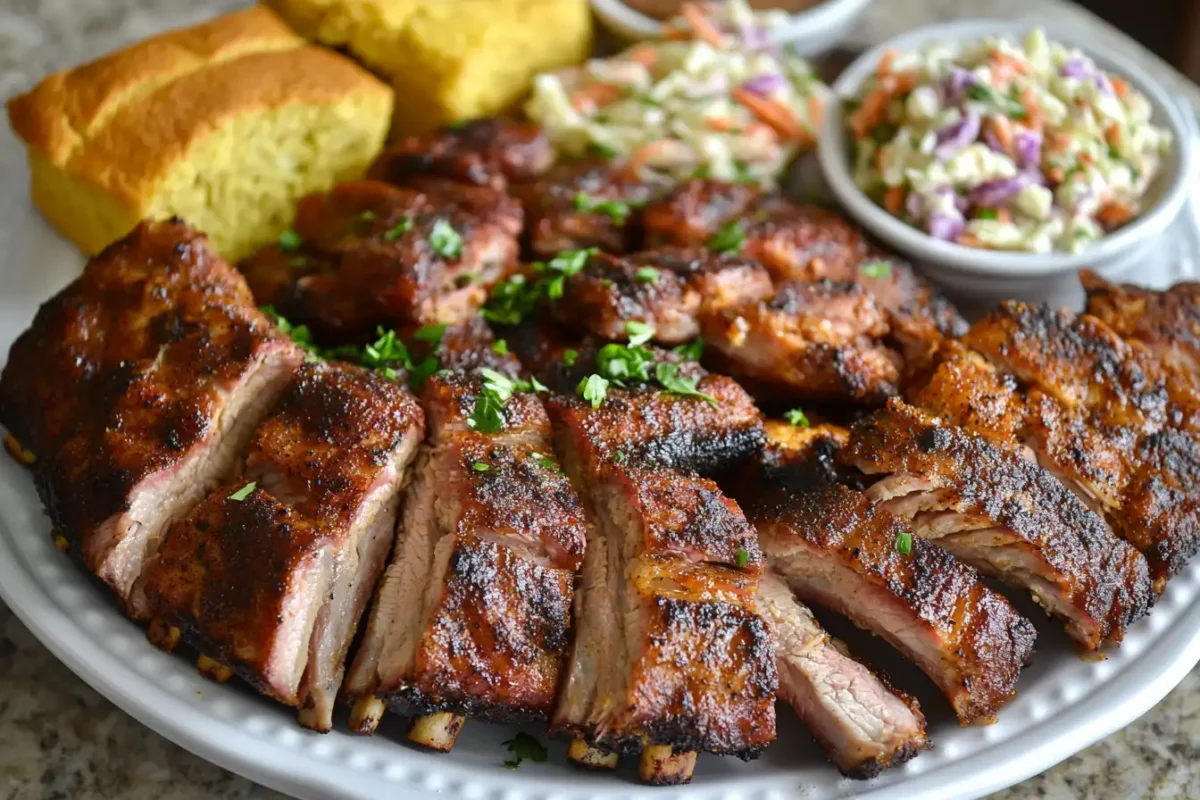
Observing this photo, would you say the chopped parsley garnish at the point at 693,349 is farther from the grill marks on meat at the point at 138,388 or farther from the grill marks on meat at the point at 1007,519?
the grill marks on meat at the point at 138,388

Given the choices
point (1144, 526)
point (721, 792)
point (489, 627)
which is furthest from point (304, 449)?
point (1144, 526)

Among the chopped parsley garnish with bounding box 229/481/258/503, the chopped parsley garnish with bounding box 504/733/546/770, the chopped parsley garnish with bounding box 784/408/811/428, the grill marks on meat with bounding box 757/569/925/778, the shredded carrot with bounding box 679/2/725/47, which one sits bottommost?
the chopped parsley garnish with bounding box 504/733/546/770

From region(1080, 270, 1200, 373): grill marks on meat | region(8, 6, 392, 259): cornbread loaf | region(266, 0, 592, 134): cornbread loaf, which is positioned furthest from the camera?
region(266, 0, 592, 134): cornbread loaf

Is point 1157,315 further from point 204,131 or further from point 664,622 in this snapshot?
point 204,131

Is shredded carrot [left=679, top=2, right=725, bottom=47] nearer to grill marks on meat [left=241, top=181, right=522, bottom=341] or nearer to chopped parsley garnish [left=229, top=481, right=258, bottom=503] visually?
grill marks on meat [left=241, top=181, right=522, bottom=341]

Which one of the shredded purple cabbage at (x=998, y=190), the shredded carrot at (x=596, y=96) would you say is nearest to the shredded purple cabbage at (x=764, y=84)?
the shredded carrot at (x=596, y=96)

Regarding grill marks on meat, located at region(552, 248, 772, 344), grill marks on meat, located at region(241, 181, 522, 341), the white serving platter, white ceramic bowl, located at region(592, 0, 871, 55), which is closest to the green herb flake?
grill marks on meat, located at region(552, 248, 772, 344)

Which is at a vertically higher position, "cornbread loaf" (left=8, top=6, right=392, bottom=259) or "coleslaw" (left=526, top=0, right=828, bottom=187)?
"cornbread loaf" (left=8, top=6, right=392, bottom=259)

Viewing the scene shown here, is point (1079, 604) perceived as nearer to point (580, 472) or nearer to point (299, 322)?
point (580, 472)

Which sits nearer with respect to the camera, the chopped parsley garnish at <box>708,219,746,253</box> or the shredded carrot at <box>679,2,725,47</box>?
the chopped parsley garnish at <box>708,219,746,253</box>
